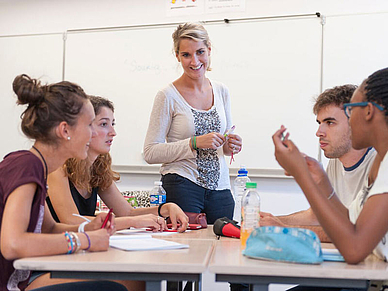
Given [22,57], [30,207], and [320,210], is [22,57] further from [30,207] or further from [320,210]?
[320,210]

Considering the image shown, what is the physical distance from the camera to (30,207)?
1292 millimetres

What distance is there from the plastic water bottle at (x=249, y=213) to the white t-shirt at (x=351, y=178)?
0.49m

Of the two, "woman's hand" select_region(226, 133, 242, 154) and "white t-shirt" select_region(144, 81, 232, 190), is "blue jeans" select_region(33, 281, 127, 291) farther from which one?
"woman's hand" select_region(226, 133, 242, 154)

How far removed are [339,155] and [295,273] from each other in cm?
102

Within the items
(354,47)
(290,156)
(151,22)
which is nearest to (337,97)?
(290,156)

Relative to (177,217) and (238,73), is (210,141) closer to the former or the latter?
(177,217)

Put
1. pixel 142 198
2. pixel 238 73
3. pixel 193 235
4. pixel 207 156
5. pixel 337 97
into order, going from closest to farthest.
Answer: pixel 193 235 → pixel 337 97 → pixel 207 156 → pixel 142 198 → pixel 238 73

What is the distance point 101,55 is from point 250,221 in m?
3.25

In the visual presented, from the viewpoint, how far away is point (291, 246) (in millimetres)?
1178

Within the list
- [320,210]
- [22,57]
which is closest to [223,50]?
[22,57]

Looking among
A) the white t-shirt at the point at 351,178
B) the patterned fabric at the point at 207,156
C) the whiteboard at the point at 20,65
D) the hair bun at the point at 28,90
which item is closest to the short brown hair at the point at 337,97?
the white t-shirt at the point at 351,178

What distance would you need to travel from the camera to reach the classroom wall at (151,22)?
3.76m

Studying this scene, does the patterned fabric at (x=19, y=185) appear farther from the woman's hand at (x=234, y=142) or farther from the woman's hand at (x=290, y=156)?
the woman's hand at (x=234, y=142)

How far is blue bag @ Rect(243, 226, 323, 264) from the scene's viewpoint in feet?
3.85
